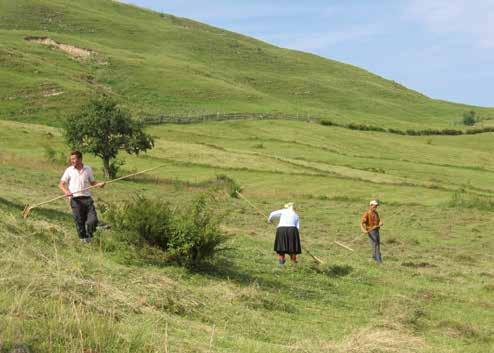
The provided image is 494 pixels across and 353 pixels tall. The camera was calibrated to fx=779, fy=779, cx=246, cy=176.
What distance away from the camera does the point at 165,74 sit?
13000cm

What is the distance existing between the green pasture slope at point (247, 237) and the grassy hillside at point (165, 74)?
0.74m

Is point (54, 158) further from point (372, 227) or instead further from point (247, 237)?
point (372, 227)

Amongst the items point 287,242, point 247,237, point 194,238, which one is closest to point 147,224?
point 194,238

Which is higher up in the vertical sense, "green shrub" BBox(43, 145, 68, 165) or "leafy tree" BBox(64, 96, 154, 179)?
"leafy tree" BBox(64, 96, 154, 179)

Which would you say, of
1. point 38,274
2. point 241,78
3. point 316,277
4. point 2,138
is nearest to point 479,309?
point 316,277

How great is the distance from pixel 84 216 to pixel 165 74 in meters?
115

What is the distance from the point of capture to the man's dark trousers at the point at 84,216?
1694cm

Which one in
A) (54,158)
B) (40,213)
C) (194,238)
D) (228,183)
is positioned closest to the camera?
(194,238)

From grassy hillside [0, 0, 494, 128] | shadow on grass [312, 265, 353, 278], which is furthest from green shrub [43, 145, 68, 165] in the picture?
shadow on grass [312, 265, 353, 278]

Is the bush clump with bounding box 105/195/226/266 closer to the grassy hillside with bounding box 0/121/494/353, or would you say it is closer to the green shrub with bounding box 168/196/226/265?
the green shrub with bounding box 168/196/226/265

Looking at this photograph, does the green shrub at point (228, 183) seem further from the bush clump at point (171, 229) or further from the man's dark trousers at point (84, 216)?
the man's dark trousers at point (84, 216)

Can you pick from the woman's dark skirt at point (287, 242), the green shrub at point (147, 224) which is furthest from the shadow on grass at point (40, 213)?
the woman's dark skirt at point (287, 242)

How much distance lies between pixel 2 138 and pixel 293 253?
50116 millimetres

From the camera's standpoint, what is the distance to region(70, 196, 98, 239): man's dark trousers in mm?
16938
